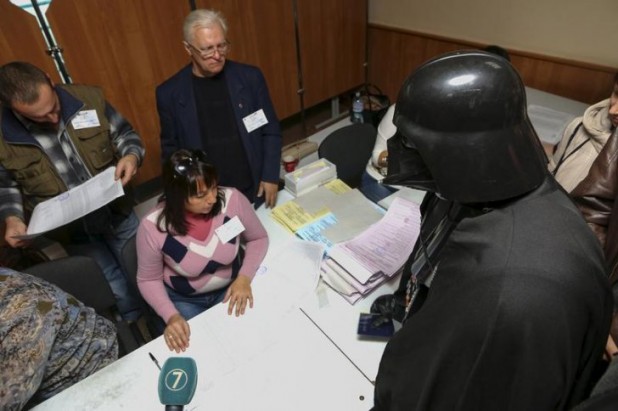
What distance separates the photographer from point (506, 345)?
0.64m

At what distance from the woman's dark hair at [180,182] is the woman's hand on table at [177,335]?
34 centimetres

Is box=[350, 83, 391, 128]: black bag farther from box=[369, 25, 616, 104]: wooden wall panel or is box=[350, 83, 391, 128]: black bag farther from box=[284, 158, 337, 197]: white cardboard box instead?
box=[284, 158, 337, 197]: white cardboard box

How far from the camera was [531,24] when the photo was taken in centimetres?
277

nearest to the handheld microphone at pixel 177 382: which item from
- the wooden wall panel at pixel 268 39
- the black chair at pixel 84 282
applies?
the black chair at pixel 84 282

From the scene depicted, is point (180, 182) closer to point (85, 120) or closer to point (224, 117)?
point (224, 117)

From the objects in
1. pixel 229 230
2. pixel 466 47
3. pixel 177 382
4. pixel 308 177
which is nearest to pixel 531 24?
pixel 466 47

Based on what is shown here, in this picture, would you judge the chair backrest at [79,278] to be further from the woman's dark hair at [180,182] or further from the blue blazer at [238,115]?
the blue blazer at [238,115]

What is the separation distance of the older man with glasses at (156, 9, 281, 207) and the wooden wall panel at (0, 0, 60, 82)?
1.05m

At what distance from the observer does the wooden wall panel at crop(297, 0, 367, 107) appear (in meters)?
3.51

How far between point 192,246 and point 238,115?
2.42ft

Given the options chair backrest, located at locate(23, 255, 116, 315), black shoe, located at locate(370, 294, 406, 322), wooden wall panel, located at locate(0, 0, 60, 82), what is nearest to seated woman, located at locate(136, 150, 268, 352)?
chair backrest, located at locate(23, 255, 116, 315)

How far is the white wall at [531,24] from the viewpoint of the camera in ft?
8.07

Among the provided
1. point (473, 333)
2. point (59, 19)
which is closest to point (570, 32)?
point (473, 333)

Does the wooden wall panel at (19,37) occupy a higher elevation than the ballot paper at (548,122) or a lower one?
higher
